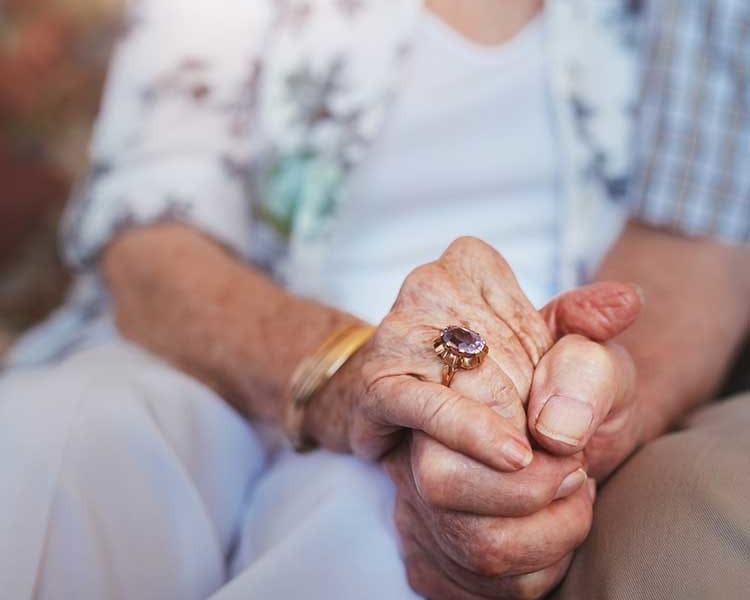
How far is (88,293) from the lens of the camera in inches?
35.6

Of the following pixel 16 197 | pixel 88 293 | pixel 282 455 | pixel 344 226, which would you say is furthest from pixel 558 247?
pixel 16 197

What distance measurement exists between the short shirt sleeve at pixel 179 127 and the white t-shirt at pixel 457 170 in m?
0.15

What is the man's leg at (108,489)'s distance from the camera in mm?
543

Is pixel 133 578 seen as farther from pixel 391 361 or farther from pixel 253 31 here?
pixel 253 31

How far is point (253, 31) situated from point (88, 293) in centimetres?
35

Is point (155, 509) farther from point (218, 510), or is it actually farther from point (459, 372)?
point (459, 372)

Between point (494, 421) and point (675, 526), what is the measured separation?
0.47ft

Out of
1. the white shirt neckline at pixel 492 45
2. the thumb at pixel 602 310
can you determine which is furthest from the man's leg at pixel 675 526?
the white shirt neckline at pixel 492 45

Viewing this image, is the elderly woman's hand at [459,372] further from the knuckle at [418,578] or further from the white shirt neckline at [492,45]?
the white shirt neckline at [492,45]

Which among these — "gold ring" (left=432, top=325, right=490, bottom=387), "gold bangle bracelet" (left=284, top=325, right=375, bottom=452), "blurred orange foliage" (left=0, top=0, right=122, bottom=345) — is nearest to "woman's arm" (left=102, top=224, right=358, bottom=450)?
"gold bangle bracelet" (left=284, top=325, right=375, bottom=452)

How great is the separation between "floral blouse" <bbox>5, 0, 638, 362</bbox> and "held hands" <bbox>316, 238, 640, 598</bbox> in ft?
0.68

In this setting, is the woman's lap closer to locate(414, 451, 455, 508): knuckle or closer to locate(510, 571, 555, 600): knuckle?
locate(510, 571, 555, 600): knuckle

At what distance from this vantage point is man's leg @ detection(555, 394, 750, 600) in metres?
0.45

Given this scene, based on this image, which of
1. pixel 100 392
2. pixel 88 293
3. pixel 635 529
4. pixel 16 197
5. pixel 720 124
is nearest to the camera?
pixel 635 529
